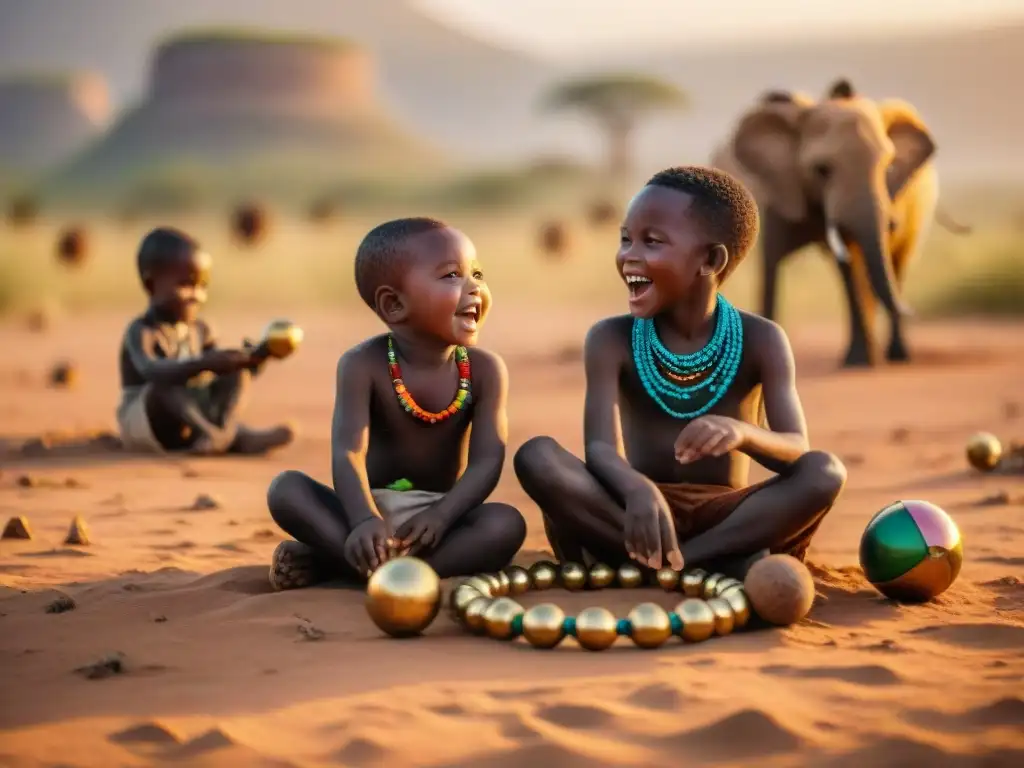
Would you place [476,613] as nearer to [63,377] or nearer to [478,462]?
[478,462]

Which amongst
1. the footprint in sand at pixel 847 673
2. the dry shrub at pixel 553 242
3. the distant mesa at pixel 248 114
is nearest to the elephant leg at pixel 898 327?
the footprint in sand at pixel 847 673

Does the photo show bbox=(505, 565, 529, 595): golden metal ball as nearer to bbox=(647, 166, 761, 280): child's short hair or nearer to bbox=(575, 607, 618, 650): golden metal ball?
bbox=(575, 607, 618, 650): golden metal ball

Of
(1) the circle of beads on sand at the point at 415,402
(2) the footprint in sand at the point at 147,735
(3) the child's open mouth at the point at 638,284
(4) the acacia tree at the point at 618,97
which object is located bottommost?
(2) the footprint in sand at the point at 147,735

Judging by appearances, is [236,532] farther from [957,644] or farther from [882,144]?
[882,144]

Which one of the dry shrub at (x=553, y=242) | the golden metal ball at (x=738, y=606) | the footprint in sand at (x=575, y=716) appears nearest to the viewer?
the footprint in sand at (x=575, y=716)

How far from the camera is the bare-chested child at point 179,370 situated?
929cm

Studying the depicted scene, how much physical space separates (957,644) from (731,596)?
2.58 ft

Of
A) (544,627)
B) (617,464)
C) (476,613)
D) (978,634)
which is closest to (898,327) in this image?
(617,464)

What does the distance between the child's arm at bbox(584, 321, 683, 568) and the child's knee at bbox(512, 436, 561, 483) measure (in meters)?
0.15

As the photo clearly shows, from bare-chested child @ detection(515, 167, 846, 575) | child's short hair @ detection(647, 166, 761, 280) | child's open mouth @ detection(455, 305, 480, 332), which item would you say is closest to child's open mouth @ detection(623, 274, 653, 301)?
bare-chested child @ detection(515, 167, 846, 575)

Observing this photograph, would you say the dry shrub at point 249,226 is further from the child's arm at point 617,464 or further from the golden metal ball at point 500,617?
the golden metal ball at point 500,617

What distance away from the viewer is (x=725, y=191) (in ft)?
19.6

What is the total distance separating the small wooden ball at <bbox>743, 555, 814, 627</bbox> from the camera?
17.4 ft

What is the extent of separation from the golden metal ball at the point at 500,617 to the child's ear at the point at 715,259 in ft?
5.16
